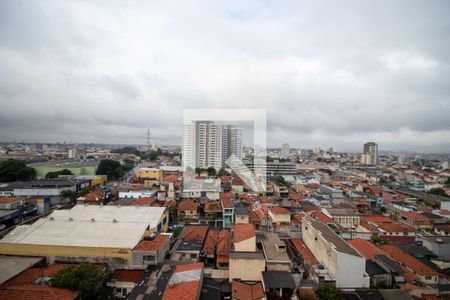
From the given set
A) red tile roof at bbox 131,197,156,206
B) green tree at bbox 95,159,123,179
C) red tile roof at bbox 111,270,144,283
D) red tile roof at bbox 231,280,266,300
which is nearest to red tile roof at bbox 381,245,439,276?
red tile roof at bbox 231,280,266,300

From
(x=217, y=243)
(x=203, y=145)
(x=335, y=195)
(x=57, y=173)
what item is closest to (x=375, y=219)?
(x=335, y=195)

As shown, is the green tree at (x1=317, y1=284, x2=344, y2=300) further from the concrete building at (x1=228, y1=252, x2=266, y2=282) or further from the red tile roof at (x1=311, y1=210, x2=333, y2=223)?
the red tile roof at (x1=311, y1=210, x2=333, y2=223)

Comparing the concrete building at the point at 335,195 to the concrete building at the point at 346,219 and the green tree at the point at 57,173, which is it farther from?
the green tree at the point at 57,173

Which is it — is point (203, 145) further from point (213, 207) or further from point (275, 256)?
point (275, 256)

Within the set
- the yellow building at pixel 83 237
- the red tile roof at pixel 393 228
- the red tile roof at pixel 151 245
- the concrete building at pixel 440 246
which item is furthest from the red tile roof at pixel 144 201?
the concrete building at pixel 440 246

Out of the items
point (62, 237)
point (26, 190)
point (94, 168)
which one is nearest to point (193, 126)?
point (94, 168)

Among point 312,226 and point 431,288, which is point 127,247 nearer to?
point 312,226
